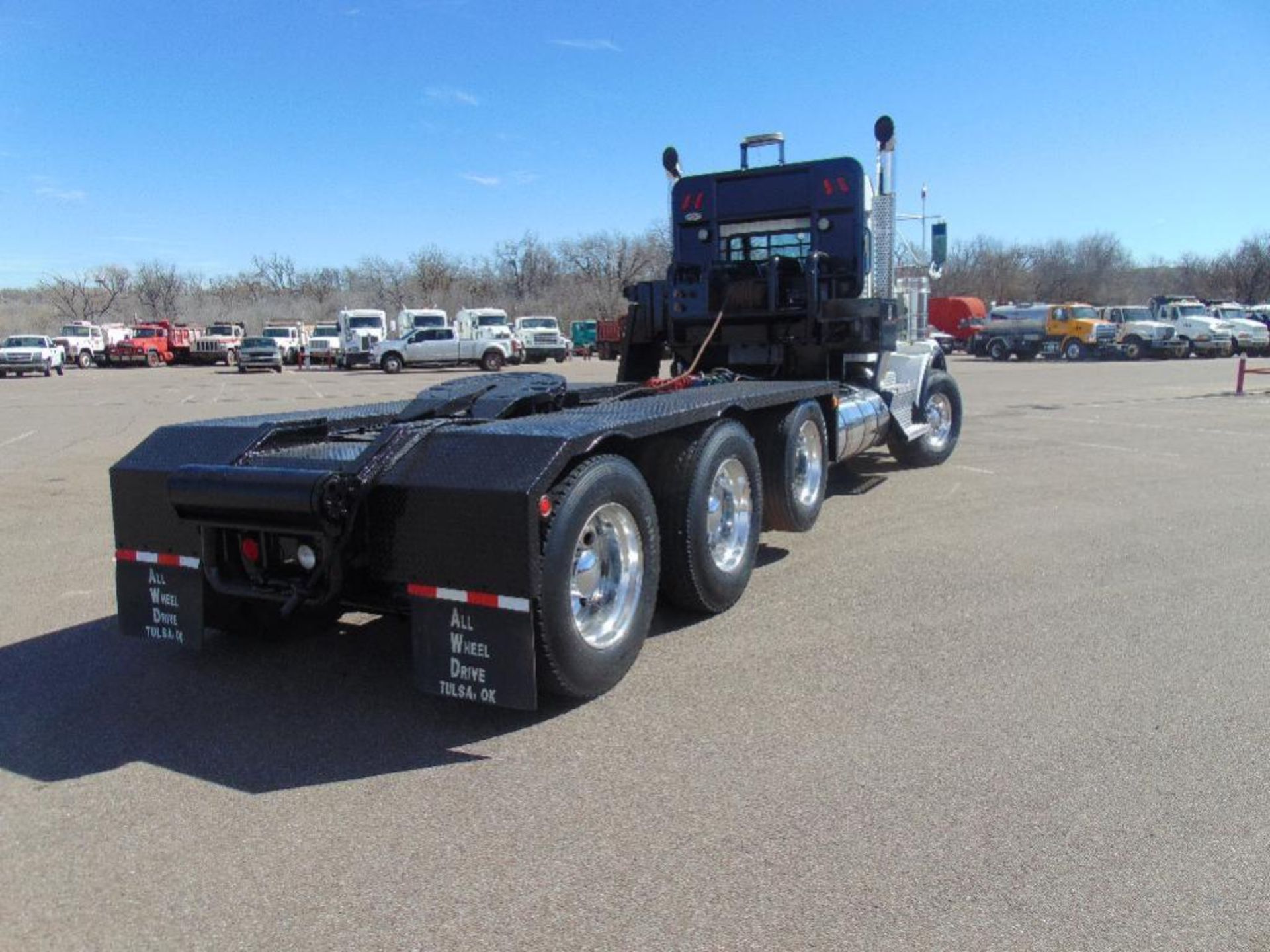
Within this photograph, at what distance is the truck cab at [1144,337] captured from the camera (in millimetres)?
39000

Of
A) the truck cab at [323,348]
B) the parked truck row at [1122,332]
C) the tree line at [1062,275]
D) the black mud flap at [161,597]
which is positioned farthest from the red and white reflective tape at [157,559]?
the tree line at [1062,275]

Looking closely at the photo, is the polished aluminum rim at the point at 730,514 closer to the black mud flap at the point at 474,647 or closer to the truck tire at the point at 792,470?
the truck tire at the point at 792,470

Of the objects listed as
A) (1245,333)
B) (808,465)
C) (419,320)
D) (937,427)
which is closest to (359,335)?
(419,320)

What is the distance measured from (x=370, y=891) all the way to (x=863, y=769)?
1.78 m

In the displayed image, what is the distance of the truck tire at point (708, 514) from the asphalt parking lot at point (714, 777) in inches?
8.9

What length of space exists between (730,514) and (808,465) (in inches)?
60.0

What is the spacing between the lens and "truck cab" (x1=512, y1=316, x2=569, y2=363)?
144ft

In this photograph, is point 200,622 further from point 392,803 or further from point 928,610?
point 928,610

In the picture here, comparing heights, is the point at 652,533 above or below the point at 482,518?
below

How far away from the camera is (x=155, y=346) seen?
157 ft

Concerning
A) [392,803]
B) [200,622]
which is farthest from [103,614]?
[392,803]

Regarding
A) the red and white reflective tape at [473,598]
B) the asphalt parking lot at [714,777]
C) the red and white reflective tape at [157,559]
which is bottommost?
the asphalt parking lot at [714,777]

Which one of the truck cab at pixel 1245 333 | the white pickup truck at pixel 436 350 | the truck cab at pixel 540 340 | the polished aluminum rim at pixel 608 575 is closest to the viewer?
the polished aluminum rim at pixel 608 575

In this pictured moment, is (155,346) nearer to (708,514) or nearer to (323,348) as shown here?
(323,348)
